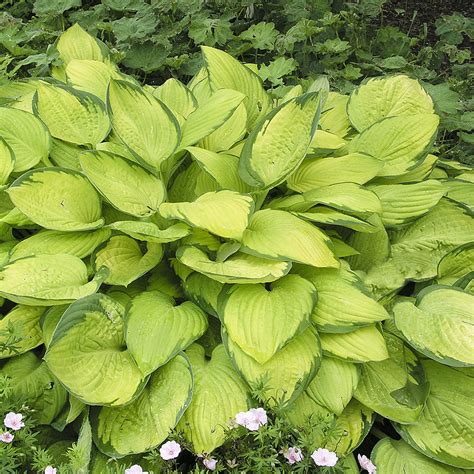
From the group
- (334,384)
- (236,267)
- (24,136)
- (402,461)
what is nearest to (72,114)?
(24,136)

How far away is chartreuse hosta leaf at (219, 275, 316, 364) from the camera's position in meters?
1.60

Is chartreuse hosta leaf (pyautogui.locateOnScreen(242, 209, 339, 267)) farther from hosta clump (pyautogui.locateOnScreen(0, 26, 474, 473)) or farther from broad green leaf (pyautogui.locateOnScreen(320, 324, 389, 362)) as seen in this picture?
broad green leaf (pyautogui.locateOnScreen(320, 324, 389, 362))

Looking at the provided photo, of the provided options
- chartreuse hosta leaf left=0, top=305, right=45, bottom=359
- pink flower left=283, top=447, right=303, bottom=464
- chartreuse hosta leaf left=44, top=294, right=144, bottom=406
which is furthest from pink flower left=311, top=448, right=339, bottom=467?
chartreuse hosta leaf left=0, top=305, right=45, bottom=359

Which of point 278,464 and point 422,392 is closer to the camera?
point 278,464

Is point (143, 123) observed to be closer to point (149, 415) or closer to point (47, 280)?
point (47, 280)

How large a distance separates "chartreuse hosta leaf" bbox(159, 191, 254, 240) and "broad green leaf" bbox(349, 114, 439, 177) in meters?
0.55

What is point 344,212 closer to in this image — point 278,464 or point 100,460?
point 278,464

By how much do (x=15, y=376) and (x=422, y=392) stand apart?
0.97 m

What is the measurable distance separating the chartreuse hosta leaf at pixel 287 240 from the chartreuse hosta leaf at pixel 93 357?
0.38 meters

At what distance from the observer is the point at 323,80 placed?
2.31 metres

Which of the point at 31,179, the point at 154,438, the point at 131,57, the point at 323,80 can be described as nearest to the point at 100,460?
the point at 154,438

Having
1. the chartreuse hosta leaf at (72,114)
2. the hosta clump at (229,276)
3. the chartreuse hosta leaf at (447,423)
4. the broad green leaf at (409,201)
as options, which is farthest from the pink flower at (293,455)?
the chartreuse hosta leaf at (72,114)

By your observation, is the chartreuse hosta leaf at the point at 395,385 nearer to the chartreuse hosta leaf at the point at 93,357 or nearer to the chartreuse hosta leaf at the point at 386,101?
the chartreuse hosta leaf at the point at 93,357

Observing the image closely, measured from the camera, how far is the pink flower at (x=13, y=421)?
56.1 inches
